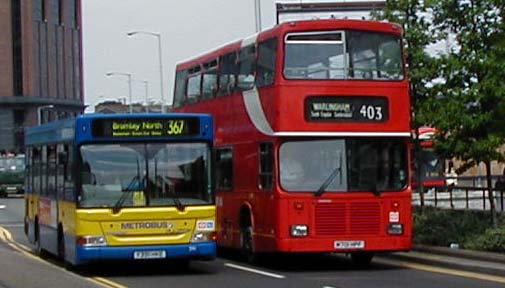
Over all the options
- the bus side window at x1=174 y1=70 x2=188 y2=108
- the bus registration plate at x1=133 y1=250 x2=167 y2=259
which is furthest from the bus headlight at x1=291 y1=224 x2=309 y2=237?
the bus side window at x1=174 y1=70 x2=188 y2=108

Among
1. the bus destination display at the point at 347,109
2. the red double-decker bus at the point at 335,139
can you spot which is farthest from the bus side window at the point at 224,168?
the bus destination display at the point at 347,109

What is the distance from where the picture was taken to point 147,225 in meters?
20.1

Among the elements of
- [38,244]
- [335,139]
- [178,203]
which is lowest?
[38,244]

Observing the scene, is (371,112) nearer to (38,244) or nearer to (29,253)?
(38,244)

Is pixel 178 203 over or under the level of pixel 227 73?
under

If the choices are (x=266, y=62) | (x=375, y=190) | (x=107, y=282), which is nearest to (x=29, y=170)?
(x=266, y=62)

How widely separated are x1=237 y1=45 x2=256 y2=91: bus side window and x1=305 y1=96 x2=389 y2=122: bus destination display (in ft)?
6.62

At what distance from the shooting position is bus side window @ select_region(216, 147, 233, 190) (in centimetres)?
2480

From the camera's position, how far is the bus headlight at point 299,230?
69.6 ft

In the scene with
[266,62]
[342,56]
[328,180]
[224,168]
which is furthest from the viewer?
[224,168]

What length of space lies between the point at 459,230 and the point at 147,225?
7.69 metres

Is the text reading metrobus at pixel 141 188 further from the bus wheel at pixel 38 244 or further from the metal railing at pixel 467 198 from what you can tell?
the metal railing at pixel 467 198

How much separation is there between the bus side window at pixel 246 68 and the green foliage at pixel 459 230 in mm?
5125

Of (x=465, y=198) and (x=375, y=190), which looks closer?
(x=375, y=190)
